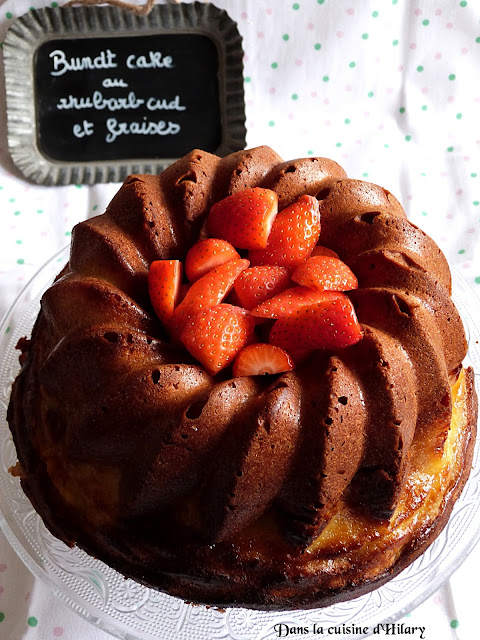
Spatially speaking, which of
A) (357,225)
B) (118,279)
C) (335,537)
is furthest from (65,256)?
(335,537)

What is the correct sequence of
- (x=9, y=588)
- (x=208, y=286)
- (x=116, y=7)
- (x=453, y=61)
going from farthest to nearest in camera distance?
(x=453, y=61) → (x=116, y=7) → (x=9, y=588) → (x=208, y=286)

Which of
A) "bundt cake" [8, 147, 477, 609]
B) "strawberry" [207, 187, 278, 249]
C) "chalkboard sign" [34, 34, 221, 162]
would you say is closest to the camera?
"bundt cake" [8, 147, 477, 609]

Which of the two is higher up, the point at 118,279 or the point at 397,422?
the point at 118,279

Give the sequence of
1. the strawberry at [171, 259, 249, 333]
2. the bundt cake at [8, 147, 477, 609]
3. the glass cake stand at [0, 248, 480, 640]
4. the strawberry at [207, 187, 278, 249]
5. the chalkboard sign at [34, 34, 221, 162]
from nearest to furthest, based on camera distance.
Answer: the bundt cake at [8, 147, 477, 609], the strawberry at [171, 259, 249, 333], the strawberry at [207, 187, 278, 249], the glass cake stand at [0, 248, 480, 640], the chalkboard sign at [34, 34, 221, 162]

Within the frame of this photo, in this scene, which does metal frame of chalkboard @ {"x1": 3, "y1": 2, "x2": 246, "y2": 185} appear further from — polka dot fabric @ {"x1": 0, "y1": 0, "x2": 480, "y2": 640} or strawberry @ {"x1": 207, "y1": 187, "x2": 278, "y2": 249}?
strawberry @ {"x1": 207, "y1": 187, "x2": 278, "y2": 249}

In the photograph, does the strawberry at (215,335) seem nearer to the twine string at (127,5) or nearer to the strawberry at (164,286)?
the strawberry at (164,286)

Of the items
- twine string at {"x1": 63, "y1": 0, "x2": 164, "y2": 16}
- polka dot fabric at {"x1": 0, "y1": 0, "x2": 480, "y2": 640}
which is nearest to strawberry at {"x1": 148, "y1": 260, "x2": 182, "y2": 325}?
polka dot fabric at {"x1": 0, "y1": 0, "x2": 480, "y2": 640}

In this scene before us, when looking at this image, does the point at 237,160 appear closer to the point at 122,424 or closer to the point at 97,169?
the point at 122,424

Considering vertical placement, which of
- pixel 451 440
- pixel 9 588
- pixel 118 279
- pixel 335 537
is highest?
pixel 118 279

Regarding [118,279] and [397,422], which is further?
[118,279]
